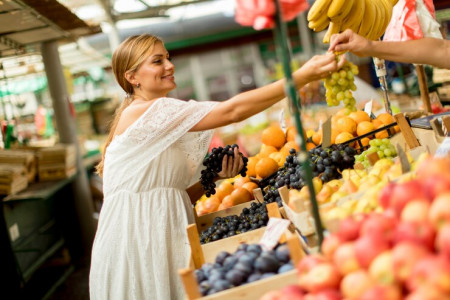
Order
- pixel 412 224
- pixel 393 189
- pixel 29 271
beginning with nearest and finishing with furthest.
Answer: pixel 412 224 < pixel 393 189 < pixel 29 271

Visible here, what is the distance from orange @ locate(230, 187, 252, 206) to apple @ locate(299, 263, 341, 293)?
5.02ft

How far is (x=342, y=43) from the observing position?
2070 mm

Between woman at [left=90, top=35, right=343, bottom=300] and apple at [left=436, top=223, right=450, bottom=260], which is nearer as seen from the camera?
apple at [left=436, top=223, right=450, bottom=260]

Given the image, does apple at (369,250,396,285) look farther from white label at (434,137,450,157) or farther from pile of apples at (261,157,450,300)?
white label at (434,137,450,157)

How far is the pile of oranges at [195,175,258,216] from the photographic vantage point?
2.77 metres

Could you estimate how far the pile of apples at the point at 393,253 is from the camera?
1.02m

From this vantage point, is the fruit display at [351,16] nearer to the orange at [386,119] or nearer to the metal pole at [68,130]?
the orange at [386,119]

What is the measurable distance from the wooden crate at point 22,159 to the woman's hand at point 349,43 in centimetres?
397

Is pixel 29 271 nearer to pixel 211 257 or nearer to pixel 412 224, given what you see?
pixel 211 257

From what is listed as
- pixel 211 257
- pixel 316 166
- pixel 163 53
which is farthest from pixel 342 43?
pixel 211 257

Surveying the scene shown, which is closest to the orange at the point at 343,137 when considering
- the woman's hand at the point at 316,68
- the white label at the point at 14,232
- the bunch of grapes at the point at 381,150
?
the bunch of grapes at the point at 381,150

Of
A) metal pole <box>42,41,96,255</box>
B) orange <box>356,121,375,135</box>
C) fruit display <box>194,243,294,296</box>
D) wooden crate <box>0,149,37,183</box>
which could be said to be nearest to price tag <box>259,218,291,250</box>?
fruit display <box>194,243,294,296</box>

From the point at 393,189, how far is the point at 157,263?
50.4 inches

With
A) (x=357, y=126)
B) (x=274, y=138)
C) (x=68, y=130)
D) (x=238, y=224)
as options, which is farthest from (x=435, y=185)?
(x=68, y=130)
